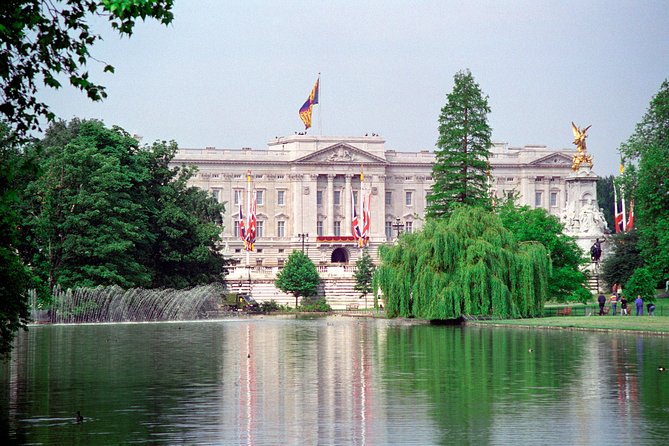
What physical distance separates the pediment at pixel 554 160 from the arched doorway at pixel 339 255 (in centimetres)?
2575

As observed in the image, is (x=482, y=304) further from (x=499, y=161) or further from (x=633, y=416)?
(x=499, y=161)

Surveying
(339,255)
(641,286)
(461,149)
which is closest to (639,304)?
(641,286)

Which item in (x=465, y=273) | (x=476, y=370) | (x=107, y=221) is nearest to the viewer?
(x=476, y=370)

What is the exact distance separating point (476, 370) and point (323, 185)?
119091 millimetres

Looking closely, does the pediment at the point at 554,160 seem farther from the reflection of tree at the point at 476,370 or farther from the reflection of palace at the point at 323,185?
the reflection of tree at the point at 476,370

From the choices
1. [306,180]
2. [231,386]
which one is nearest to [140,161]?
[231,386]

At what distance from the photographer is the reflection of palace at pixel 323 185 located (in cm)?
14662

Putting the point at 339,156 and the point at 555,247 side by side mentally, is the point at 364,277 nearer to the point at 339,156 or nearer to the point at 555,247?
the point at 555,247

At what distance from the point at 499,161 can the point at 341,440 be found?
13604 centimetres

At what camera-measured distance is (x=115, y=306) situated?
64688 millimetres

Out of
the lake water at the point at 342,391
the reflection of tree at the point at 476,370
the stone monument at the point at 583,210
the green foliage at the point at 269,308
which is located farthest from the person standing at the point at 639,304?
the green foliage at the point at 269,308

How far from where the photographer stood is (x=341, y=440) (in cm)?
2047

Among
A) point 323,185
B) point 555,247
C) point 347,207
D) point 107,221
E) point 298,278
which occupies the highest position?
point 323,185

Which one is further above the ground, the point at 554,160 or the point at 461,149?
the point at 554,160
